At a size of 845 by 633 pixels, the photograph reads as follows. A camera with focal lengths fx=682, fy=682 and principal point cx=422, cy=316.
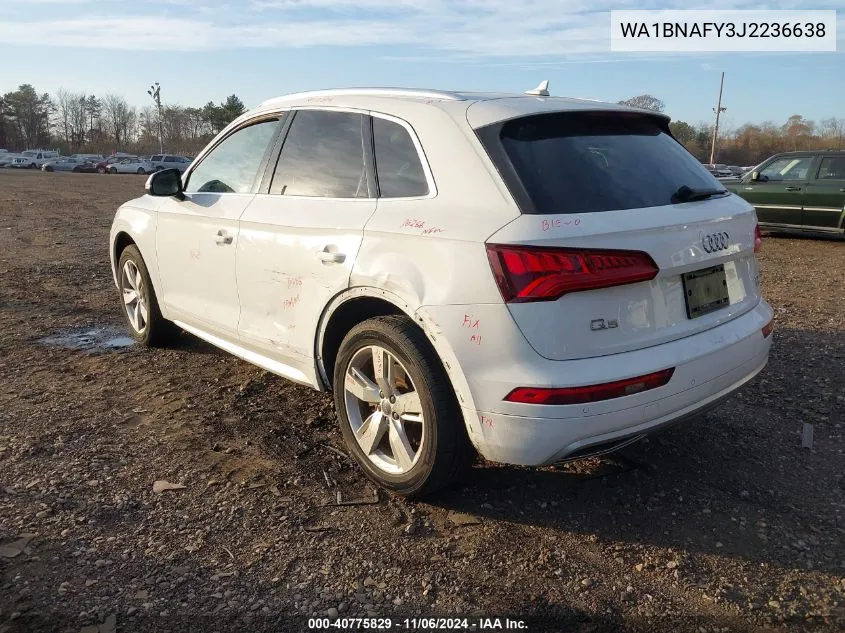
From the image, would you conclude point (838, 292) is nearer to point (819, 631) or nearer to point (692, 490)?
point (692, 490)

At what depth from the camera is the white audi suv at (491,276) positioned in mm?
2518

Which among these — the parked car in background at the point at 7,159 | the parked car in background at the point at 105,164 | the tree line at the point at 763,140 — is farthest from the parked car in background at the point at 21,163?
the tree line at the point at 763,140

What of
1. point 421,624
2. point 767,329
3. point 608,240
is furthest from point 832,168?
point 421,624

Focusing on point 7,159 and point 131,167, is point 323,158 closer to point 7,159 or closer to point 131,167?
point 131,167

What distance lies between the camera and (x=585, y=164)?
282 cm

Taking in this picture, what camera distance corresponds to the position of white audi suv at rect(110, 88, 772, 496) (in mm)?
2518

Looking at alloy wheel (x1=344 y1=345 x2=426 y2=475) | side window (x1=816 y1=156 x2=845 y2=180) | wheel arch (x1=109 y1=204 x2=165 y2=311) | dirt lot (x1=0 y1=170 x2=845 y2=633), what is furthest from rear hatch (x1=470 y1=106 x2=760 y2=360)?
side window (x1=816 y1=156 x2=845 y2=180)

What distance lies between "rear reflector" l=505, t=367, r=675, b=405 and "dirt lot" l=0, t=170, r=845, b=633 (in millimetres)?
692

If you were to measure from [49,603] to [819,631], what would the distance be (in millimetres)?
2674

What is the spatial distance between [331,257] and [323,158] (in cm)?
66

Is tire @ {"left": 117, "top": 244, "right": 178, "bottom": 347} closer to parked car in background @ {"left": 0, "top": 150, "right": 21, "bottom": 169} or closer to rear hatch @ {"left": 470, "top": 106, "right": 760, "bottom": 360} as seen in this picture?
rear hatch @ {"left": 470, "top": 106, "right": 760, "bottom": 360}

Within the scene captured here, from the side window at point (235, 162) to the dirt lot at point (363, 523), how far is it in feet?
4.36

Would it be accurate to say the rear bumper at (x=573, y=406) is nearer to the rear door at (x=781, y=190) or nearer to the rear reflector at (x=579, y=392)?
the rear reflector at (x=579, y=392)

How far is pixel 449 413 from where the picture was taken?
280 centimetres
